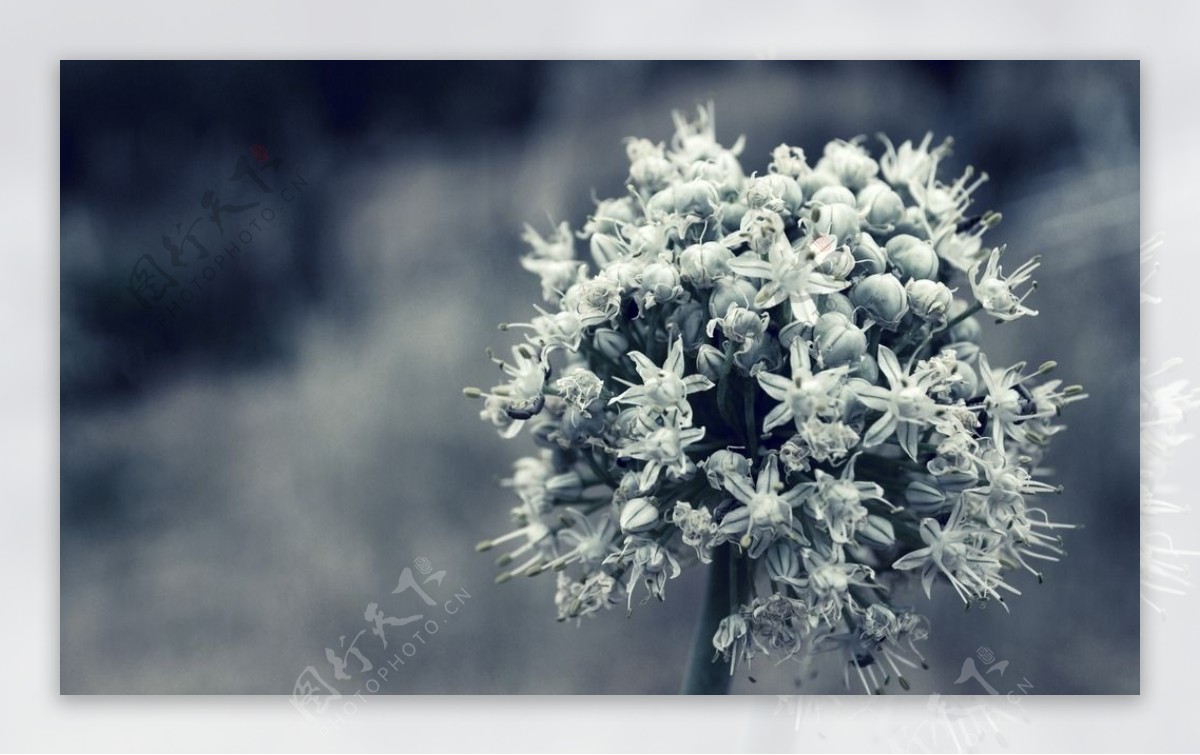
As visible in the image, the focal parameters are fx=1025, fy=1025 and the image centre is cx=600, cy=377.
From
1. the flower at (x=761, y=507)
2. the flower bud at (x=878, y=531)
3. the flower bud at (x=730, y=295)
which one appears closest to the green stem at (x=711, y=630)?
the flower at (x=761, y=507)

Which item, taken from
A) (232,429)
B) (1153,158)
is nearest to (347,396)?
(232,429)

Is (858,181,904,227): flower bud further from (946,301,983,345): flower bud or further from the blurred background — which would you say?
the blurred background

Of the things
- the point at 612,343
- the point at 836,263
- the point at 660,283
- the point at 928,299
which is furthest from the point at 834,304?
the point at 612,343

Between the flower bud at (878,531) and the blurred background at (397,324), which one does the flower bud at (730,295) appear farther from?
the blurred background at (397,324)

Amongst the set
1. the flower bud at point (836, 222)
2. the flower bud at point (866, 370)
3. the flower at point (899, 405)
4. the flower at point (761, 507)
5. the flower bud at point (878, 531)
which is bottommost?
the flower bud at point (878, 531)

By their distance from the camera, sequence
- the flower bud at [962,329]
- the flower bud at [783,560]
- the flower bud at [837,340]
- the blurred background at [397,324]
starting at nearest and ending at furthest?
1. the flower bud at [837,340]
2. the flower bud at [783,560]
3. the flower bud at [962,329]
4. the blurred background at [397,324]

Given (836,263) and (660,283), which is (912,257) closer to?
(836,263)
